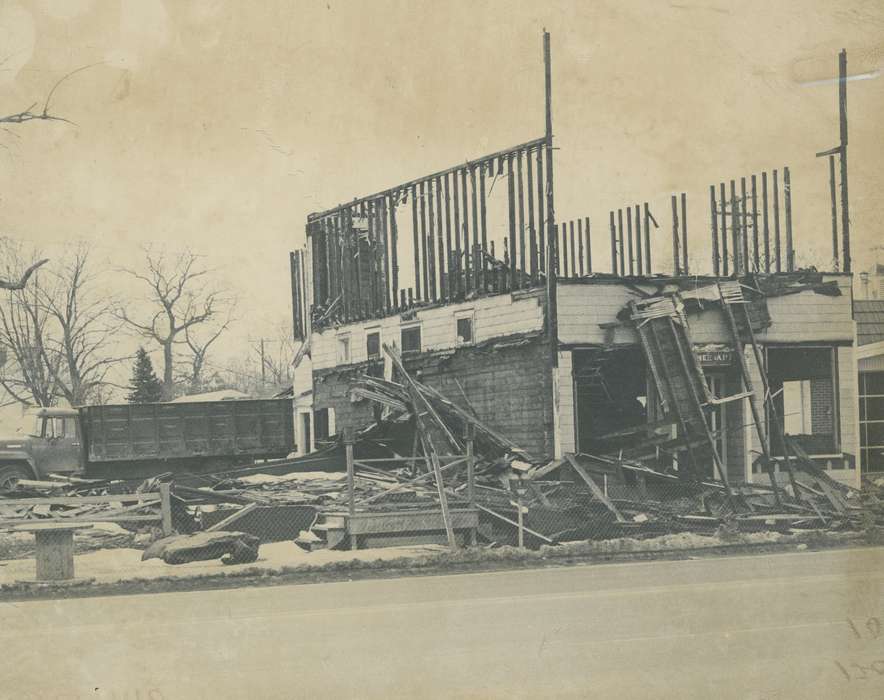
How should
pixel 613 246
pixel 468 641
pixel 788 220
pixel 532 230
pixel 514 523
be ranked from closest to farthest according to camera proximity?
pixel 468 641 → pixel 514 523 → pixel 788 220 → pixel 532 230 → pixel 613 246

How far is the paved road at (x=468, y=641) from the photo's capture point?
8.71 metres

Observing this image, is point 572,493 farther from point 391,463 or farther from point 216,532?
point 216,532

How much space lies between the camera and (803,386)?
1969 cm

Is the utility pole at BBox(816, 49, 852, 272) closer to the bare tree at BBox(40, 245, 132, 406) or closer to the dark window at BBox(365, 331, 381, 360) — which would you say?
the dark window at BBox(365, 331, 381, 360)

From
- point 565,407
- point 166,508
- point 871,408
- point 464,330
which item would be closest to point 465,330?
point 464,330

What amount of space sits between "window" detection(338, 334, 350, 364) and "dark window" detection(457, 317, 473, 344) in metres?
3.05

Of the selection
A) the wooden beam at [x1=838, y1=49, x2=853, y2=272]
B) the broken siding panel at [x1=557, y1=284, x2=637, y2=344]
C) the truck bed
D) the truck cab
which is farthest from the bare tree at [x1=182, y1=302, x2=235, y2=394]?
the wooden beam at [x1=838, y1=49, x2=853, y2=272]

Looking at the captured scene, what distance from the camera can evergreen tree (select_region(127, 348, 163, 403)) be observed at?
2008 centimetres

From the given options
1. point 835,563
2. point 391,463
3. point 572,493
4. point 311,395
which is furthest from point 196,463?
point 835,563

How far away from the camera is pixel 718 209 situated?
1972 cm

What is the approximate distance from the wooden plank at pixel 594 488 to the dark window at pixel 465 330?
315 centimetres

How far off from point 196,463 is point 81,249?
858cm

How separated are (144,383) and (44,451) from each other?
2.81 meters

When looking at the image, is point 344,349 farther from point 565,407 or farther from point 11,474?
point 11,474
